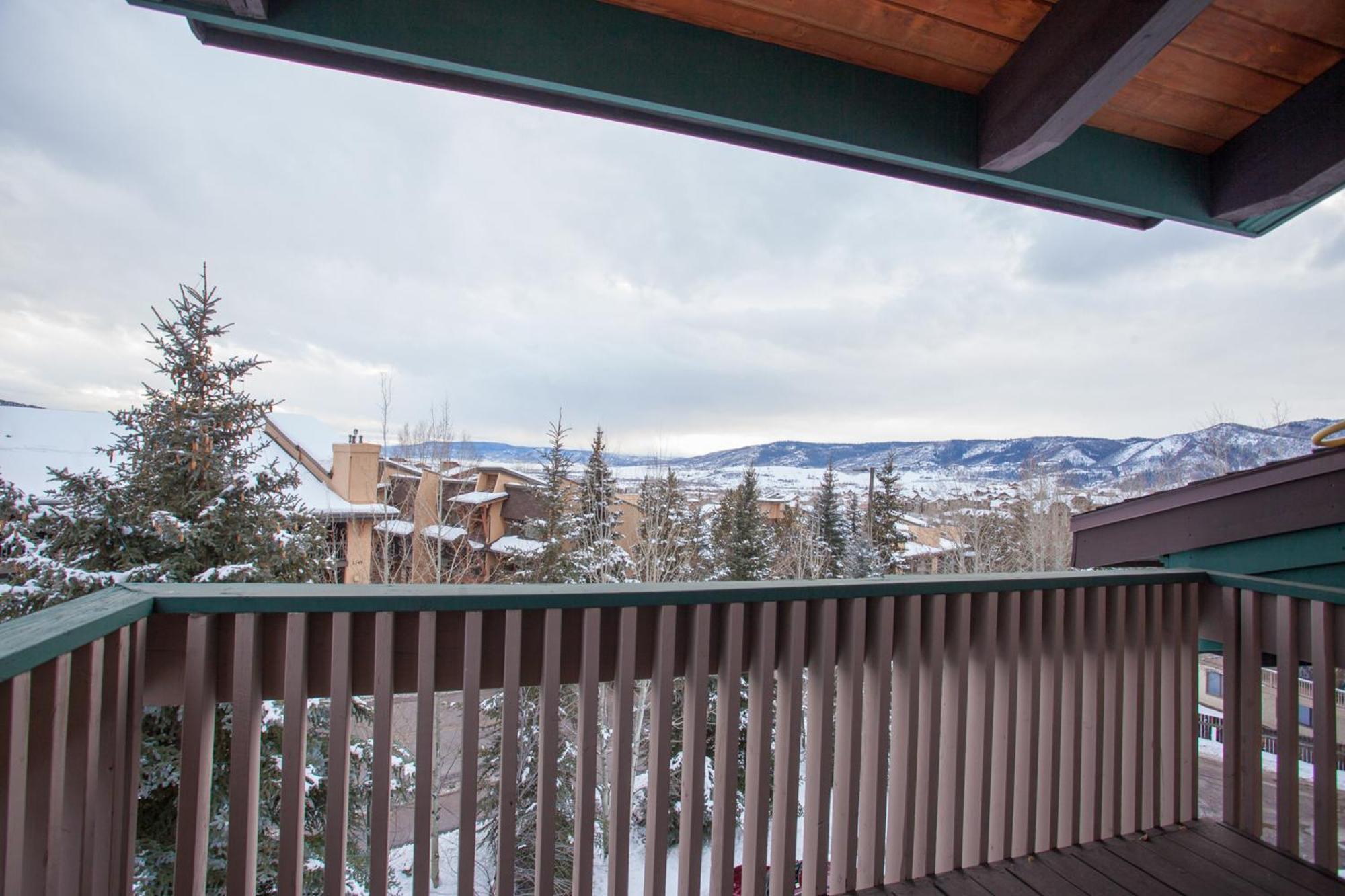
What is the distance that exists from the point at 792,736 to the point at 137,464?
576 centimetres

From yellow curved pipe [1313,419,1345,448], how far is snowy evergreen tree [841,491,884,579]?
9.74m

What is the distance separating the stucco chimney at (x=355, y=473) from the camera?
12195 mm

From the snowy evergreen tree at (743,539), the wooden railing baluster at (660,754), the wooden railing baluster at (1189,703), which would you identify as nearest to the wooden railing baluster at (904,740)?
the wooden railing baluster at (660,754)

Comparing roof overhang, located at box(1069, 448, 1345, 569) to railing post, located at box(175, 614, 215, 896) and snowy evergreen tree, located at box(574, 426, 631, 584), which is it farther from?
snowy evergreen tree, located at box(574, 426, 631, 584)

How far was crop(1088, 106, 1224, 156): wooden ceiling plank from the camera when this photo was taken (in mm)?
1884

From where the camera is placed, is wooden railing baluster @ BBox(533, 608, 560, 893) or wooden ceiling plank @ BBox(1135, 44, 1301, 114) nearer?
wooden railing baluster @ BBox(533, 608, 560, 893)

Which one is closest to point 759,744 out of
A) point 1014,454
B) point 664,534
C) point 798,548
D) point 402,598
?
point 402,598

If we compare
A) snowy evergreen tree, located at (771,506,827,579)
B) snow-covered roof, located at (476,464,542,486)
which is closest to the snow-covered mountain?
snowy evergreen tree, located at (771,506,827,579)

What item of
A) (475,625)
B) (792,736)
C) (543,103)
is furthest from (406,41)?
(792,736)

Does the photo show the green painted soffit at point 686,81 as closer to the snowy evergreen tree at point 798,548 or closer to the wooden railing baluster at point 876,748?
the wooden railing baluster at point 876,748

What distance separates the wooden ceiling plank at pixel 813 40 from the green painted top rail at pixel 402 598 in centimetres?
145

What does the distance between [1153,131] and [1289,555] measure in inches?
75.5

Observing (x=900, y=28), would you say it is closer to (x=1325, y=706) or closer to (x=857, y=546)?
(x=1325, y=706)

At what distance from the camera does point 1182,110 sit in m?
1.85
